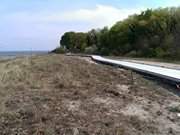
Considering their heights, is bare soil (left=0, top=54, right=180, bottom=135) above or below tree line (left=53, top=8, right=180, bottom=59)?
below

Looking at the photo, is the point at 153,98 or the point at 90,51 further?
the point at 90,51

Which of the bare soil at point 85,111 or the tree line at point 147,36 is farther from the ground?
the tree line at point 147,36

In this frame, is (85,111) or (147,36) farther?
(147,36)

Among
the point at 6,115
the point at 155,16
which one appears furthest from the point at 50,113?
the point at 155,16

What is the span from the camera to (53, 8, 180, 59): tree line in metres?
54.3

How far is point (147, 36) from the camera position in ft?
211

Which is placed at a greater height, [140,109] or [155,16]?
[155,16]

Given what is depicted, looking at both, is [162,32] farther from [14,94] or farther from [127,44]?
[14,94]

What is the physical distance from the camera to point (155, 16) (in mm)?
65062

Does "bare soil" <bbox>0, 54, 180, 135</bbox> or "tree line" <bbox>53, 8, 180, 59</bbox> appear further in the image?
"tree line" <bbox>53, 8, 180, 59</bbox>

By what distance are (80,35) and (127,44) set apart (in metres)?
46.3

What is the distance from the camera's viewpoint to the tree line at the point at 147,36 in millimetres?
54312

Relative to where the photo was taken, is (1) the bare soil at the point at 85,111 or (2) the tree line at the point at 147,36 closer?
(1) the bare soil at the point at 85,111

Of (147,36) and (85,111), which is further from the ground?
(147,36)
